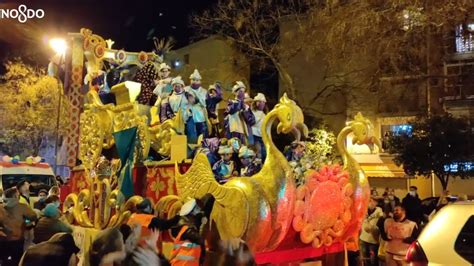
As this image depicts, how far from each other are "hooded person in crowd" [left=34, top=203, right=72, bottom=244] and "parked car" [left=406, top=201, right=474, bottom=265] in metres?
3.32

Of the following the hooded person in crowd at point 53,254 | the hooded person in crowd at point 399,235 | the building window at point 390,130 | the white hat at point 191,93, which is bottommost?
the hooded person in crowd at point 399,235

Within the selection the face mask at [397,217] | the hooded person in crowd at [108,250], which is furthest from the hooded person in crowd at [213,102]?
the hooded person in crowd at [108,250]

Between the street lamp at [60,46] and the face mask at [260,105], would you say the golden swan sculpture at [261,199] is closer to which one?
the face mask at [260,105]

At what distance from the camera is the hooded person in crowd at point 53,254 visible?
4.01m

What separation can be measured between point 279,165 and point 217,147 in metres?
2.07

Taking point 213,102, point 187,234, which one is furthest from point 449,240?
point 213,102

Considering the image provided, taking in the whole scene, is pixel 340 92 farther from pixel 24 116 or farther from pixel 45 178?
pixel 24 116

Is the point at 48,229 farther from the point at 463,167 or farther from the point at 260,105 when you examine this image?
the point at 463,167

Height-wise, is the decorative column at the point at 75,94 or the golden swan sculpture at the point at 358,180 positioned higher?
the decorative column at the point at 75,94

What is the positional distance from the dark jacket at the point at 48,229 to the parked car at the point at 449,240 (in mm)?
3314

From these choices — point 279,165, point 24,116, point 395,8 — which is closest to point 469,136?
point 395,8

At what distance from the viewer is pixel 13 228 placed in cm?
827

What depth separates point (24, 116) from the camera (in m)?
32.2

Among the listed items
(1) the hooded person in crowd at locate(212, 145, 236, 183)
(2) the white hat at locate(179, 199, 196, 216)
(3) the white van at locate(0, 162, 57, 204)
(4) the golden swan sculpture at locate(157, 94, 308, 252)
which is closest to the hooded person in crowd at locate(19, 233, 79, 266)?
(2) the white hat at locate(179, 199, 196, 216)
